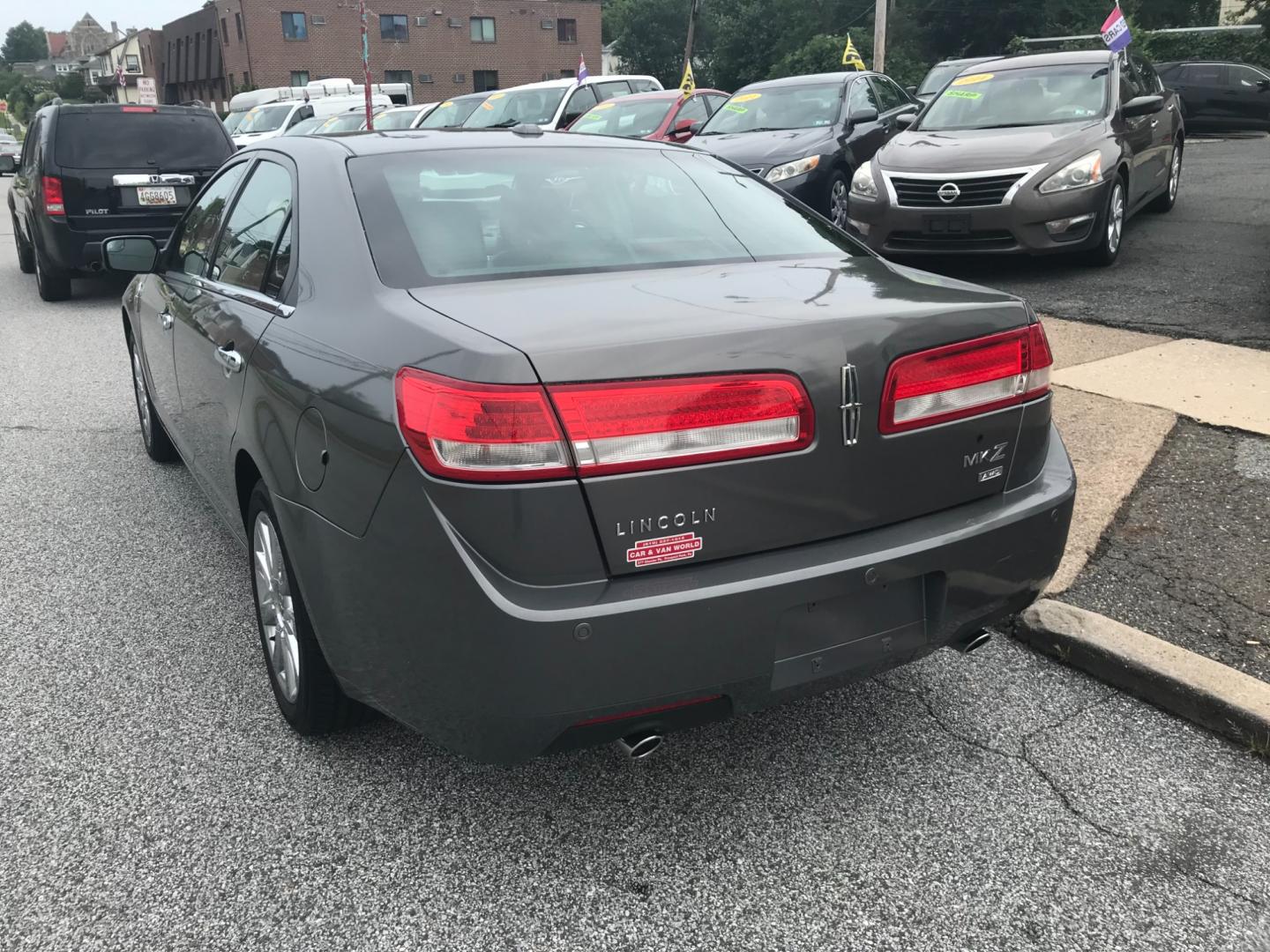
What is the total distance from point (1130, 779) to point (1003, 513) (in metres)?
0.79

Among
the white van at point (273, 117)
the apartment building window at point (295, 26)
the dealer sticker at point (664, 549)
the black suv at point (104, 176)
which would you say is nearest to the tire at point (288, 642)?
the dealer sticker at point (664, 549)

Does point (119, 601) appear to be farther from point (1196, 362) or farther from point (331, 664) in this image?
point (1196, 362)

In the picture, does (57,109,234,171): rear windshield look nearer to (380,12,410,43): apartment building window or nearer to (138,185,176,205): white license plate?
(138,185,176,205): white license plate

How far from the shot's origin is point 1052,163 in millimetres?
8297

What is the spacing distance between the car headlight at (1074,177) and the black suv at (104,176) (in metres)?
7.28

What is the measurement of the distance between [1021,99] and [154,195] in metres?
7.71

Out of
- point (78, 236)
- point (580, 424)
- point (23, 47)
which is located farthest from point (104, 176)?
point (23, 47)

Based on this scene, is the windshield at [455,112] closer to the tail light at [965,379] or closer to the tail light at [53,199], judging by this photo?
the tail light at [53,199]

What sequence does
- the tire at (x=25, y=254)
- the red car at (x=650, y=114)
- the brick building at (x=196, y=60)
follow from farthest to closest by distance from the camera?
1. the brick building at (x=196, y=60)
2. the red car at (x=650, y=114)
3. the tire at (x=25, y=254)

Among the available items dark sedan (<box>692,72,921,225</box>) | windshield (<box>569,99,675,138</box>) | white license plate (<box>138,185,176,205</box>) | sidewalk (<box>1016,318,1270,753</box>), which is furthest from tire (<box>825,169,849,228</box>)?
white license plate (<box>138,185,176,205</box>)

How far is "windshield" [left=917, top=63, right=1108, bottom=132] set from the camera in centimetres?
923

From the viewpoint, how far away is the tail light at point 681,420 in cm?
215

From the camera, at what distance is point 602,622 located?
2.16 m

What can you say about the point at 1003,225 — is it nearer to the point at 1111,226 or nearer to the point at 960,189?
the point at 960,189
